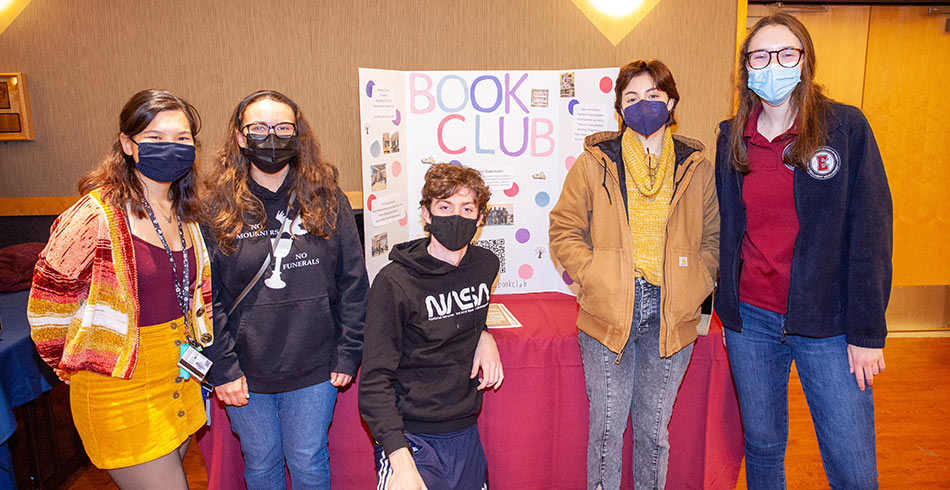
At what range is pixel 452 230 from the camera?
170 centimetres

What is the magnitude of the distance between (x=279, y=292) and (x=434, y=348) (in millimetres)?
513

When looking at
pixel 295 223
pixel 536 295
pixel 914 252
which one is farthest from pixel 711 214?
pixel 914 252

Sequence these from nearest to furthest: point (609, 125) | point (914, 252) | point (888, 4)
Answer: point (609, 125) < point (888, 4) < point (914, 252)

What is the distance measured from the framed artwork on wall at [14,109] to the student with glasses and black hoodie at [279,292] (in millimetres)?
2582

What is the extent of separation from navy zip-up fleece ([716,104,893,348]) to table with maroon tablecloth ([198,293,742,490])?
770 mm

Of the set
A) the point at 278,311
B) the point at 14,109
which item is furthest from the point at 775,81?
the point at 14,109

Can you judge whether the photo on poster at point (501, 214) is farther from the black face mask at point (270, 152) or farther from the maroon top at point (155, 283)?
the maroon top at point (155, 283)

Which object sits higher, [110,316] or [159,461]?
[110,316]

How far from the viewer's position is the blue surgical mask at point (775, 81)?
160cm

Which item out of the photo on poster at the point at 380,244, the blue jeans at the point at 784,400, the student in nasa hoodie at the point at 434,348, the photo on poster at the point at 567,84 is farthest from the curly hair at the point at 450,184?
the photo on poster at the point at 567,84

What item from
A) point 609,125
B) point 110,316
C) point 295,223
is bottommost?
point 110,316

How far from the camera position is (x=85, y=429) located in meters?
1.51

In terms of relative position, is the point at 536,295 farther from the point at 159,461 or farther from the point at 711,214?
the point at 159,461

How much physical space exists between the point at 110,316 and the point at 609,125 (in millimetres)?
2234
